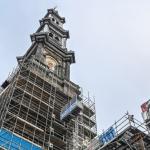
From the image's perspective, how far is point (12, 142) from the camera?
34906mm

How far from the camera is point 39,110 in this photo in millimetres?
42531

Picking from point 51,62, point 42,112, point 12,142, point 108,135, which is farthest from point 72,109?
point 51,62

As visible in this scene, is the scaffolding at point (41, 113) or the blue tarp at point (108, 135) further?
the scaffolding at point (41, 113)

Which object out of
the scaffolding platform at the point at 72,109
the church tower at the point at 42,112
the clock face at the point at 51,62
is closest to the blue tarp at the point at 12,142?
the church tower at the point at 42,112

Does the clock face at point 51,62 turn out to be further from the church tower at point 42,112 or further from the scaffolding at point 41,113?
the scaffolding at point 41,113

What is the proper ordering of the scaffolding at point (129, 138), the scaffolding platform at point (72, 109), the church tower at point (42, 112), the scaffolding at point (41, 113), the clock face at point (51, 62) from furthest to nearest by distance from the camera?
the clock face at point (51, 62), the scaffolding platform at point (72, 109), the scaffolding at point (41, 113), the church tower at point (42, 112), the scaffolding at point (129, 138)

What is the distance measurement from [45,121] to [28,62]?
11.6 meters

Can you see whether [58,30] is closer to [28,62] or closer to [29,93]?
[28,62]

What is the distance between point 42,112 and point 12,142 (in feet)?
27.6

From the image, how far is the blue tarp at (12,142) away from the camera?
34.2m

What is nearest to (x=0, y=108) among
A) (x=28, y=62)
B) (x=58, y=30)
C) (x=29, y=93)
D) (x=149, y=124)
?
(x=29, y=93)

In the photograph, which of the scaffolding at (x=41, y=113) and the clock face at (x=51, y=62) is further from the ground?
the clock face at (x=51, y=62)

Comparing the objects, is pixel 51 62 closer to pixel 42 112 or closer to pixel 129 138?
pixel 42 112

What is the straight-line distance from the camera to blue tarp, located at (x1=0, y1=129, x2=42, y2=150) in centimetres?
3422
